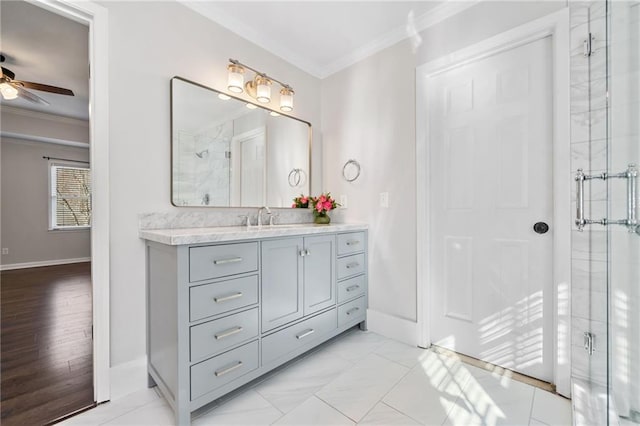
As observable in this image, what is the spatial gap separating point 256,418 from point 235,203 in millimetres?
1326

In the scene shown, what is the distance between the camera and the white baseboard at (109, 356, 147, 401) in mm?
1440

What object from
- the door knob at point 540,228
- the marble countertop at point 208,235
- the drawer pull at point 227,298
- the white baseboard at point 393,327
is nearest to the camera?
the marble countertop at point 208,235

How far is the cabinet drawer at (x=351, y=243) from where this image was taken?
2.09 m

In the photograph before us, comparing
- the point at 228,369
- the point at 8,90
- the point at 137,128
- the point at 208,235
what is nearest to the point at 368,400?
the point at 228,369

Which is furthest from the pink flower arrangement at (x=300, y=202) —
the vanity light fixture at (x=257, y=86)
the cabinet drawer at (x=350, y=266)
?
the vanity light fixture at (x=257, y=86)

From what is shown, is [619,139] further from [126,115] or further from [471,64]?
[126,115]

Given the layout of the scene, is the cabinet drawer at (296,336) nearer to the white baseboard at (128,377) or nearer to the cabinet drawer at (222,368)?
the cabinet drawer at (222,368)

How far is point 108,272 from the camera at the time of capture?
56.4 inches

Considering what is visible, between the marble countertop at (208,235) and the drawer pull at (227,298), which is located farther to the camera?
the drawer pull at (227,298)

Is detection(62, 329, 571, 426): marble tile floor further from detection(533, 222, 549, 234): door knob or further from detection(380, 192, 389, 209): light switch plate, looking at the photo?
detection(380, 192, 389, 209): light switch plate

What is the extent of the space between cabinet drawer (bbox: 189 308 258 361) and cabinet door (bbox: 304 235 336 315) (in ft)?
1.43

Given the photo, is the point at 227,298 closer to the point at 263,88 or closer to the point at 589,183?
the point at 263,88

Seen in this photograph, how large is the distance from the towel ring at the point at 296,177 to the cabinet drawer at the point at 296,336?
115cm

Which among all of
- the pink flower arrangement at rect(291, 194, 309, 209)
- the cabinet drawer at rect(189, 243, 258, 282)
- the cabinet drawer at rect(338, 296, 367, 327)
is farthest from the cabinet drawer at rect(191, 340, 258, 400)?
the pink flower arrangement at rect(291, 194, 309, 209)
